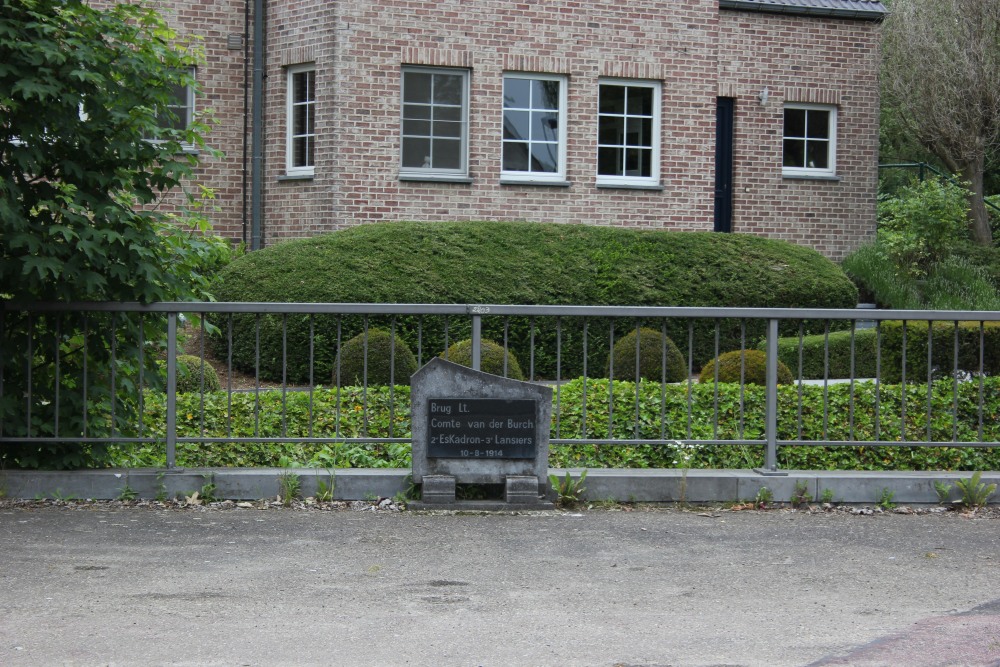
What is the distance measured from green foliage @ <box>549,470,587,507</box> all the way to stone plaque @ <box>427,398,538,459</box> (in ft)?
1.15

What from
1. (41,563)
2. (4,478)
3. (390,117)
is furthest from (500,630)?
(390,117)

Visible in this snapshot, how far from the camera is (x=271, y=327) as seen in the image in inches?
557

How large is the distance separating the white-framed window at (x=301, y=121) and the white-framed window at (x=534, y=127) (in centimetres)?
275

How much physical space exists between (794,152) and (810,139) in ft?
1.12

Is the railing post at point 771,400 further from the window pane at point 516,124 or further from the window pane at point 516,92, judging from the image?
the window pane at point 516,92

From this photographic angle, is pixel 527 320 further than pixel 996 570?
Yes

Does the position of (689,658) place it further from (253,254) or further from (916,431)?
(253,254)

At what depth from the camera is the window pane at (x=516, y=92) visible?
18.2 m

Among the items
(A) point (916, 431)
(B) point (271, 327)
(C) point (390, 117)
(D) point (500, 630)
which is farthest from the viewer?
(C) point (390, 117)

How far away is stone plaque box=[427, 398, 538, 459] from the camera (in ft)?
25.2

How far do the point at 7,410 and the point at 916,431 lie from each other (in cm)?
709

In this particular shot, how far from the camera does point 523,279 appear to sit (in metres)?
15.4

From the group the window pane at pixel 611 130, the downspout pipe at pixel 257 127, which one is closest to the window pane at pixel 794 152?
the window pane at pixel 611 130

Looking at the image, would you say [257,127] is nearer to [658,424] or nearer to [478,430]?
[658,424]
